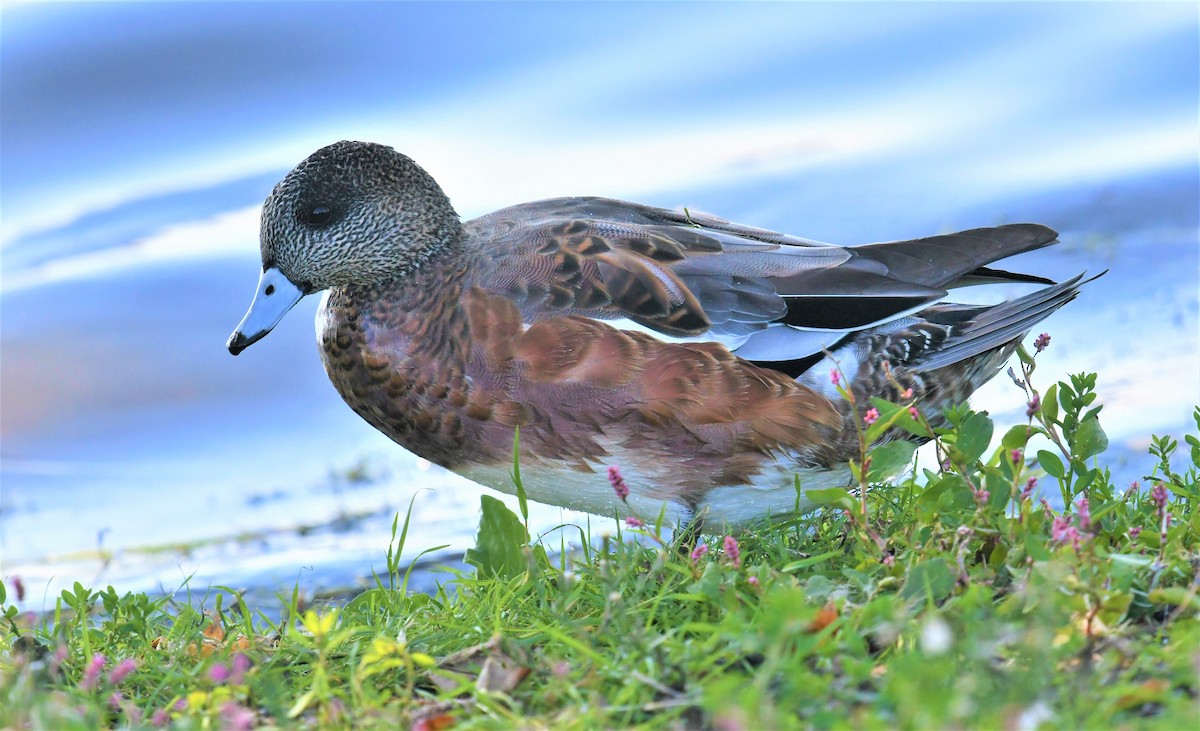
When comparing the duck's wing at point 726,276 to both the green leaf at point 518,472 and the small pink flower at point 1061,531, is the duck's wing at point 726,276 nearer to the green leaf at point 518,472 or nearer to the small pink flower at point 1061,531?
the green leaf at point 518,472

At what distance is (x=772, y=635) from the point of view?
1.97m

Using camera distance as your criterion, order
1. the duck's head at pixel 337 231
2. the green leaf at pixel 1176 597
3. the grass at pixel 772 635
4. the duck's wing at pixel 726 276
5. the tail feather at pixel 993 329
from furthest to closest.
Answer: the duck's head at pixel 337 231 → the tail feather at pixel 993 329 → the duck's wing at pixel 726 276 → the green leaf at pixel 1176 597 → the grass at pixel 772 635

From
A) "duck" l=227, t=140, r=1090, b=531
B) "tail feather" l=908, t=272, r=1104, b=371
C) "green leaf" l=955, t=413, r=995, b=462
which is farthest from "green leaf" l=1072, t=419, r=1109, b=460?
"tail feather" l=908, t=272, r=1104, b=371

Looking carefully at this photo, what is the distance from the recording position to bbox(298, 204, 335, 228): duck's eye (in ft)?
12.7

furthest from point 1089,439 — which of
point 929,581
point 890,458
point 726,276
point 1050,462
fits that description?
point 726,276

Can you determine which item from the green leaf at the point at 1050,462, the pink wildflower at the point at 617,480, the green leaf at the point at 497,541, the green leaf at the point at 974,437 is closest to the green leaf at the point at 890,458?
the green leaf at the point at 974,437

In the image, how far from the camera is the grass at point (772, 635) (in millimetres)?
2008

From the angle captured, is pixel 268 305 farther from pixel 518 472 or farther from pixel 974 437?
pixel 974 437

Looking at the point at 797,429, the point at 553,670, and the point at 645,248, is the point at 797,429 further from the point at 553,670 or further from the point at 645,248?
the point at 553,670

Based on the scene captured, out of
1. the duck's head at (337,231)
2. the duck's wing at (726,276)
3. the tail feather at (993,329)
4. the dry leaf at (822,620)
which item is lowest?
the dry leaf at (822,620)

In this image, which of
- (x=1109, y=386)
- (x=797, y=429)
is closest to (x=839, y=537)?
(x=797, y=429)

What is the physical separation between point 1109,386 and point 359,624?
426 cm

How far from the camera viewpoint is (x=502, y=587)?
124 inches

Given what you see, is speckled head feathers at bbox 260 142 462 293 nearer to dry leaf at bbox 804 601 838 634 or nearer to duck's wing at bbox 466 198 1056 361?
duck's wing at bbox 466 198 1056 361
